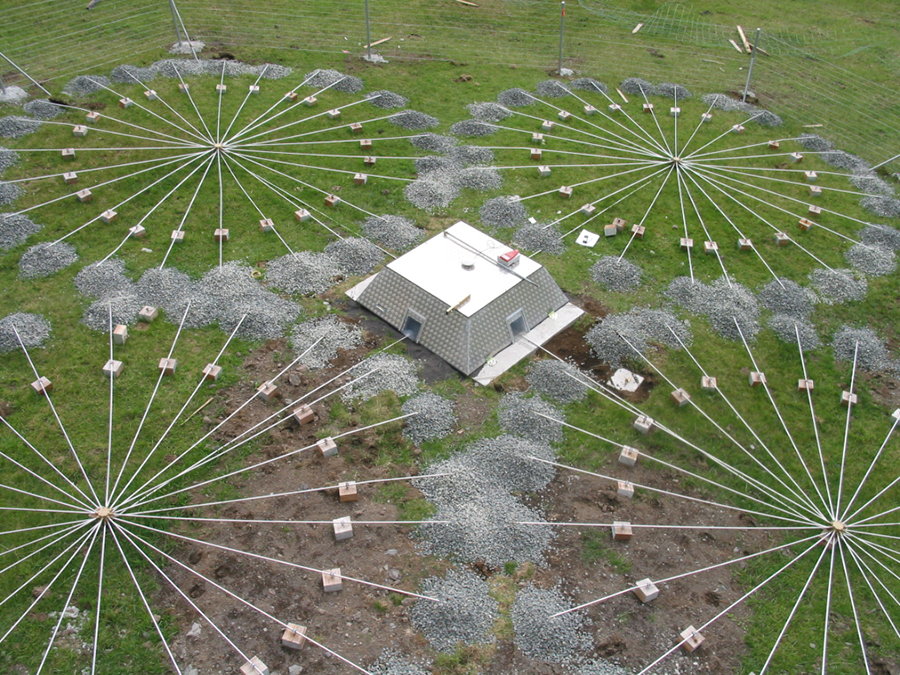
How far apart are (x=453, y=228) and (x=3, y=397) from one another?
11.4 metres

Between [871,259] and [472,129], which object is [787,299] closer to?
[871,259]

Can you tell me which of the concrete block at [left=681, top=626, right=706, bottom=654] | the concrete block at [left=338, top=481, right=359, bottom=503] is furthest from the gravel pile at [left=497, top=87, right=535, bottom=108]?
the concrete block at [left=681, top=626, right=706, bottom=654]

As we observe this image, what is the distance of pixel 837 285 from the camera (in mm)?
19062

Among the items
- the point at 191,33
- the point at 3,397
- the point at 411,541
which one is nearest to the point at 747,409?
the point at 411,541

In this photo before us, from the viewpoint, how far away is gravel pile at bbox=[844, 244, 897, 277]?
19672 mm

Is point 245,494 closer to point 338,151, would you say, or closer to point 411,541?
point 411,541

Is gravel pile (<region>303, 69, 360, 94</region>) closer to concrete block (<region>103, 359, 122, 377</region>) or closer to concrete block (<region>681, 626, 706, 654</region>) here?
concrete block (<region>103, 359, 122, 377</region>)

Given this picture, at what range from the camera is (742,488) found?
14.5 meters

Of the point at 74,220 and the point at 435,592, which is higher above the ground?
the point at 74,220

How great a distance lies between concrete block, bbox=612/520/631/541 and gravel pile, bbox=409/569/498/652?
2.74m

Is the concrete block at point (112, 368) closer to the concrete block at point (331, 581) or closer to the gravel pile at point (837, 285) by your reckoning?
the concrete block at point (331, 581)

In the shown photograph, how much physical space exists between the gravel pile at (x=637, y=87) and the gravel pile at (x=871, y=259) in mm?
10085

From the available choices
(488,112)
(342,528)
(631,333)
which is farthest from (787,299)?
(342,528)

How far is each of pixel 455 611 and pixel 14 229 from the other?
15991 millimetres
